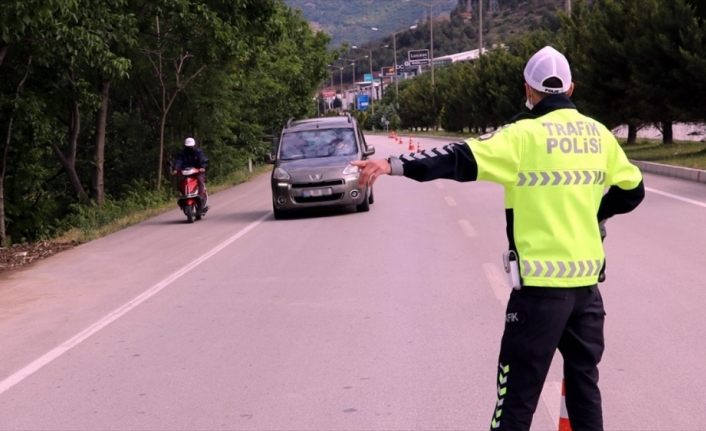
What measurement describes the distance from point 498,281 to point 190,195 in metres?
10.1

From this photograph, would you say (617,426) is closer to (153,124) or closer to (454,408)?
(454,408)

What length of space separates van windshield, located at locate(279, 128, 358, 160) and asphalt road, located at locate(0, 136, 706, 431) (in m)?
4.26

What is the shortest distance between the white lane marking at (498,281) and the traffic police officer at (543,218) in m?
5.04

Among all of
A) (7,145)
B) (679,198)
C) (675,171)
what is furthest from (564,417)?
(675,171)

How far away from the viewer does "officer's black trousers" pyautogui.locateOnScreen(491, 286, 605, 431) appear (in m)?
3.95

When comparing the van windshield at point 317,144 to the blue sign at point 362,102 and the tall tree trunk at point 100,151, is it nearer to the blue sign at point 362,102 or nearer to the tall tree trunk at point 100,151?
the tall tree trunk at point 100,151

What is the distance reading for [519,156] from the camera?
13.0ft

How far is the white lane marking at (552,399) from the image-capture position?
5.76 meters

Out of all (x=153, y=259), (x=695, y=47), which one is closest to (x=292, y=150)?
(x=153, y=259)

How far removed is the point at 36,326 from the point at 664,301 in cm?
585

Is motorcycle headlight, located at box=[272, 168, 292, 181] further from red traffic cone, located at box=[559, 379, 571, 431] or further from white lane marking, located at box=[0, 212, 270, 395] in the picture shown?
red traffic cone, located at box=[559, 379, 571, 431]

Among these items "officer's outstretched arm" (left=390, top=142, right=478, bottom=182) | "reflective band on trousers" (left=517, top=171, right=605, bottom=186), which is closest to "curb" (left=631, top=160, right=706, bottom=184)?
"reflective band on trousers" (left=517, top=171, right=605, bottom=186)

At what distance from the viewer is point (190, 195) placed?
19188mm

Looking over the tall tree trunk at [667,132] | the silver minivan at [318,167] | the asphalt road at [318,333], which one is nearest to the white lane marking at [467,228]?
the asphalt road at [318,333]
